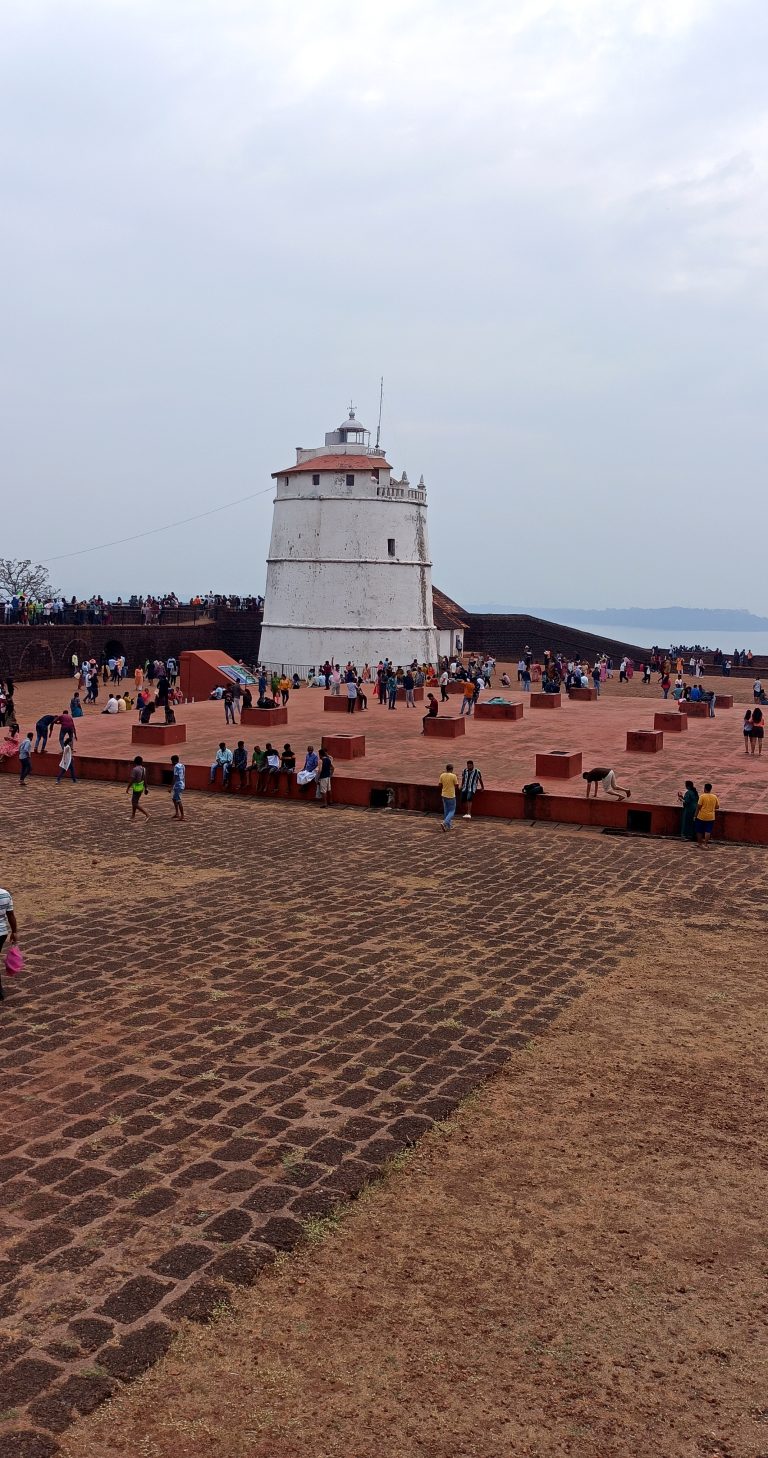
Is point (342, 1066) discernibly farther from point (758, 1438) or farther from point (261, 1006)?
point (758, 1438)

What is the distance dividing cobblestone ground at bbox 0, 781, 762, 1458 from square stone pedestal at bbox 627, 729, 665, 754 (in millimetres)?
6687

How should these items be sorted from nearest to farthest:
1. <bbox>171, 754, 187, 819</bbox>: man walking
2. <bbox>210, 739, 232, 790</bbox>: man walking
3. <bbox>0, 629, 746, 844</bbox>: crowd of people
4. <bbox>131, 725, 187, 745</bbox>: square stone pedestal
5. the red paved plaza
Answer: <bbox>171, 754, 187, 819</bbox>: man walking → <bbox>0, 629, 746, 844</bbox>: crowd of people → the red paved plaza → <bbox>210, 739, 232, 790</bbox>: man walking → <bbox>131, 725, 187, 745</bbox>: square stone pedestal

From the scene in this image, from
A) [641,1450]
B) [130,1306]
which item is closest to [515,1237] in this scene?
[641,1450]

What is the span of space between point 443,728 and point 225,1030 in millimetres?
14815

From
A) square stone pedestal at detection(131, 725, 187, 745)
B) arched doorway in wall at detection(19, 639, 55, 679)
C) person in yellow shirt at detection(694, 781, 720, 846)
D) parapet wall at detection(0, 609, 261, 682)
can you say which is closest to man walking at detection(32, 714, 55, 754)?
square stone pedestal at detection(131, 725, 187, 745)

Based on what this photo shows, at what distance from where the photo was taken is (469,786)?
15539 mm

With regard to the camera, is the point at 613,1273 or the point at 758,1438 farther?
the point at 613,1273

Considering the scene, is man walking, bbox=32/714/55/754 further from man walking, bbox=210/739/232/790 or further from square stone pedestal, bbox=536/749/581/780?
square stone pedestal, bbox=536/749/581/780

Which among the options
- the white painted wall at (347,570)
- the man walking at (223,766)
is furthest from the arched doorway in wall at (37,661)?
the man walking at (223,766)

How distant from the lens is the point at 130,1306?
14.1ft

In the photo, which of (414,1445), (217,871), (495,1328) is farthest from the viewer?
(217,871)

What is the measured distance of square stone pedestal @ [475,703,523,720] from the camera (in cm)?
2452

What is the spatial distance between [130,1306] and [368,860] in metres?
8.56

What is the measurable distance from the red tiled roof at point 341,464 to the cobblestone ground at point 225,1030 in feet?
102
